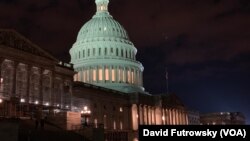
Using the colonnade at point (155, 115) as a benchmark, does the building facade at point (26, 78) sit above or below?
above

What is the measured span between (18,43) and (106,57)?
60512 millimetres

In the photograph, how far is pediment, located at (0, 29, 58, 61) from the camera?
202 ft

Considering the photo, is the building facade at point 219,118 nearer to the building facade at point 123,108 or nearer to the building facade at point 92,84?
the building facade at point 92,84

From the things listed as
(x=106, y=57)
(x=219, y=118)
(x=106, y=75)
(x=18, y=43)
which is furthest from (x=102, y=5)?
(x=219, y=118)

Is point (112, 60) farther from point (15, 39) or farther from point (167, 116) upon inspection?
point (15, 39)

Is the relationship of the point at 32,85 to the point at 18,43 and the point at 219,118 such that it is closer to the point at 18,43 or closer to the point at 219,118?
A: the point at 18,43

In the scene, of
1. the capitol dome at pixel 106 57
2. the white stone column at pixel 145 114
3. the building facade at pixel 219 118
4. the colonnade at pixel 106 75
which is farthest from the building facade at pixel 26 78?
the building facade at pixel 219 118

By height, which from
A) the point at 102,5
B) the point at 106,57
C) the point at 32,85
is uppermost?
the point at 102,5

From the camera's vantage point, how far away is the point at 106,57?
407 feet

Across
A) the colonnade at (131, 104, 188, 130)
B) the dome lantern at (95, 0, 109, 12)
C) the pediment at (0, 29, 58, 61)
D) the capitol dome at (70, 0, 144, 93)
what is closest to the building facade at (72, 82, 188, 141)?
the colonnade at (131, 104, 188, 130)

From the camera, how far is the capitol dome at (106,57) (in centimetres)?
12069

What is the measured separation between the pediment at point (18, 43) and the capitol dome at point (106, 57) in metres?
48.4

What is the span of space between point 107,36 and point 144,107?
3290cm

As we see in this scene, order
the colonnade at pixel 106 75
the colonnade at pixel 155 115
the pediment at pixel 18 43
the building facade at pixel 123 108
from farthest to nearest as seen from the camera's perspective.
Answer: the colonnade at pixel 106 75 → the colonnade at pixel 155 115 → the building facade at pixel 123 108 → the pediment at pixel 18 43
